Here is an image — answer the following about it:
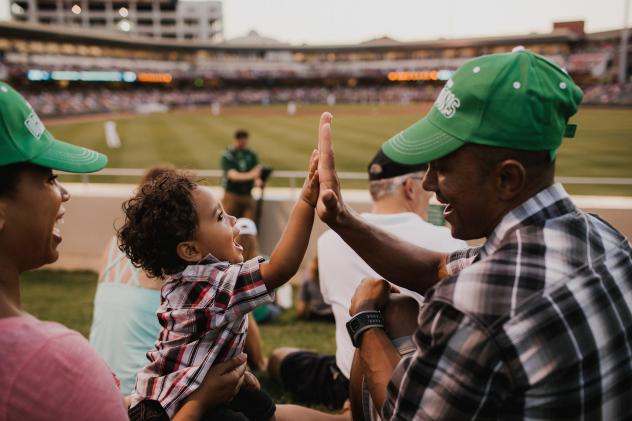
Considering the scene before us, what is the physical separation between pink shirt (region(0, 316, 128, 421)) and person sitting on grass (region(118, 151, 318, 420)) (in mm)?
656

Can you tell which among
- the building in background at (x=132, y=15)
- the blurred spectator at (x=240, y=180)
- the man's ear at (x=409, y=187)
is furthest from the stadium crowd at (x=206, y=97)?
the man's ear at (x=409, y=187)

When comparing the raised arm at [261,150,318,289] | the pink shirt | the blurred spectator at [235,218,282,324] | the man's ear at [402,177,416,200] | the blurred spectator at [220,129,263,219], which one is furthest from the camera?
the blurred spectator at [220,129,263,219]

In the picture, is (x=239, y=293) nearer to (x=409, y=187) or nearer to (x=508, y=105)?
(x=508, y=105)

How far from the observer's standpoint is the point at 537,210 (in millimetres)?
1327

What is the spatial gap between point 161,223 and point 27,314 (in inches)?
27.0

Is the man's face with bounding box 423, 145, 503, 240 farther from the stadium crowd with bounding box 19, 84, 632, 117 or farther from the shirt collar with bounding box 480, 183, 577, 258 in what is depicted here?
the stadium crowd with bounding box 19, 84, 632, 117

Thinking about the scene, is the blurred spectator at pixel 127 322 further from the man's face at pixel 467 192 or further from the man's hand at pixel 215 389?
the man's face at pixel 467 192

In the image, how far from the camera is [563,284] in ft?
3.85

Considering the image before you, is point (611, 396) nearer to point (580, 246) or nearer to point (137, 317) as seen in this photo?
point (580, 246)

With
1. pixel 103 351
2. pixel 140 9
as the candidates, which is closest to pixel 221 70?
pixel 140 9

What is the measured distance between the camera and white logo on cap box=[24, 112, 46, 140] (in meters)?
1.32

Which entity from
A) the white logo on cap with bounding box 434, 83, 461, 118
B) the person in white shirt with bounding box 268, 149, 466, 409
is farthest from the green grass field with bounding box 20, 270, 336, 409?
the white logo on cap with bounding box 434, 83, 461, 118

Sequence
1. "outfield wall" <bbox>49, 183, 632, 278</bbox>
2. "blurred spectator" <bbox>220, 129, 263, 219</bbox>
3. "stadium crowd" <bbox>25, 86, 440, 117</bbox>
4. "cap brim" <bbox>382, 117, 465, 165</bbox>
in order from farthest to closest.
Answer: "stadium crowd" <bbox>25, 86, 440, 117</bbox> → "blurred spectator" <bbox>220, 129, 263, 219</bbox> → "outfield wall" <bbox>49, 183, 632, 278</bbox> → "cap brim" <bbox>382, 117, 465, 165</bbox>

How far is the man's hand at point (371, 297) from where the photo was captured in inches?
66.6
